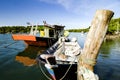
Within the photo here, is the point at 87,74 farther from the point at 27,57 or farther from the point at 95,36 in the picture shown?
the point at 27,57

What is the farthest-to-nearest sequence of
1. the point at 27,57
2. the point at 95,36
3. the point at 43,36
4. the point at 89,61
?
the point at 43,36 < the point at 27,57 < the point at 89,61 < the point at 95,36

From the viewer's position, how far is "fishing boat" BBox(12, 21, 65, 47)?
68.5 feet

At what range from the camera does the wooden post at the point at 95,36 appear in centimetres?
442

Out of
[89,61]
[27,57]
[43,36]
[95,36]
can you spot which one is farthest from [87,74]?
[43,36]

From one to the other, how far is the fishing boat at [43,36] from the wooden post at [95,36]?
1659cm

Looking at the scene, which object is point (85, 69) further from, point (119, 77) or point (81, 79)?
point (119, 77)

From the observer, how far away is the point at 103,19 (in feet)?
14.5

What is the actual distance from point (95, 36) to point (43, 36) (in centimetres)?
2084

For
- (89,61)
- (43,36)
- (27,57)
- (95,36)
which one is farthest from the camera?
(43,36)

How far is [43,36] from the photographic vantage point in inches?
985

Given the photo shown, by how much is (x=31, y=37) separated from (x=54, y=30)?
6281 millimetres

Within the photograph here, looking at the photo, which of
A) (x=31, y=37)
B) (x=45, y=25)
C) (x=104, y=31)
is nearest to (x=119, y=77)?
(x=104, y=31)

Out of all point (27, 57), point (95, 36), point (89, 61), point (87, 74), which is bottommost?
point (27, 57)

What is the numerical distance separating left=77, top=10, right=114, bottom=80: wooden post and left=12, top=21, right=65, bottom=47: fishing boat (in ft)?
54.4
